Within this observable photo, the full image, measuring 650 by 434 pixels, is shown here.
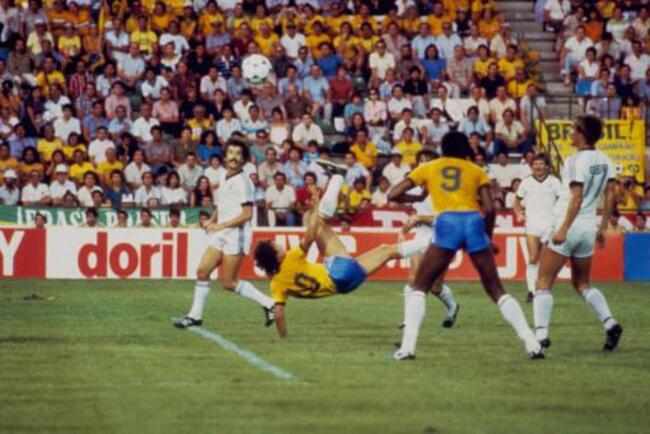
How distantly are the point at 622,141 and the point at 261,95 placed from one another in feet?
23.5

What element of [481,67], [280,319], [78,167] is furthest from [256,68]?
[280,319]

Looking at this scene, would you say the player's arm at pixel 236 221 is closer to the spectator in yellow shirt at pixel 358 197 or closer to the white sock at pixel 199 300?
the white sock at pixel 199 300

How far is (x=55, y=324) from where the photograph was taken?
1927 centimetres

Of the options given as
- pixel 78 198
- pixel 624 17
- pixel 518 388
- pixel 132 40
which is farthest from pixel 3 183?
pixel 518 388

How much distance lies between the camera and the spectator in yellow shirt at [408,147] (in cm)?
3234

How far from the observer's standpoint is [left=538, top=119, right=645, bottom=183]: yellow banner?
33.1m

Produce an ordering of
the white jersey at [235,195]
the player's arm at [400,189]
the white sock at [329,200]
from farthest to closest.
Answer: the white jersey at [235,195] < the white sock at [329,200] < the player's arm at [400,189]

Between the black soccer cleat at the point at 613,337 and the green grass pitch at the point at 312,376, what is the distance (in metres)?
0.14

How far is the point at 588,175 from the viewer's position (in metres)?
15.5

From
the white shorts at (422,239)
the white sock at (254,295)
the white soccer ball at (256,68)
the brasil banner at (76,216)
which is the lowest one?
the brasil banner at (76,216)

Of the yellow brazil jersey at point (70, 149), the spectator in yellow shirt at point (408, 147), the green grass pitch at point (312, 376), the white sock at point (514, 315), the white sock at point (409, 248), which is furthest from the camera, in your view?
the spectator in yellow shirt at point (408, 147)

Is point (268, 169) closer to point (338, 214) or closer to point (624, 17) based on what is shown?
point (338, 214)

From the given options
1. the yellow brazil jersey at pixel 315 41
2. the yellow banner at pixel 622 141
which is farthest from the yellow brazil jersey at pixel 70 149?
the yellow banner at pixel 622 141

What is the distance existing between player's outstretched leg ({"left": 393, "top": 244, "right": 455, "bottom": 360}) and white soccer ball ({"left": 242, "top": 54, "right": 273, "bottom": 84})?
18.3 metres
